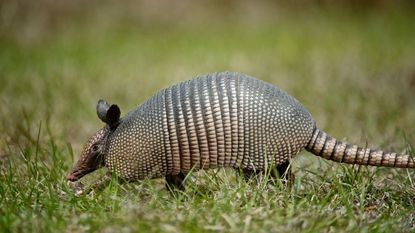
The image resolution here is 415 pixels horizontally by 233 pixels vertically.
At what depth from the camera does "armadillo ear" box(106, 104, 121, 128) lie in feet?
16.7

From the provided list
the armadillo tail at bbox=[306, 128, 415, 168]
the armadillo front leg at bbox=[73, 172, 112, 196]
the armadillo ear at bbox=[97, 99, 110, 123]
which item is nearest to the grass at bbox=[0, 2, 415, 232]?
the armadillo front leg at bbox=[73, 172, 112, 196]

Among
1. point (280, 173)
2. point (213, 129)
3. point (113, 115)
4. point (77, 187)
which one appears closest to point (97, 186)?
point (77, 187)

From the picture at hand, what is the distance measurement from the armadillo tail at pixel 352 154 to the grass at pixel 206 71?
19 cm

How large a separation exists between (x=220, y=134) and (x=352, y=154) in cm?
104

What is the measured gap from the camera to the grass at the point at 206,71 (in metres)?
4.21

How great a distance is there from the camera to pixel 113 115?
16.9ft

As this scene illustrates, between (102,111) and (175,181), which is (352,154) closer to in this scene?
(175,181)

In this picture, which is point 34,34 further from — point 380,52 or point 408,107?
Answer: point 408,107

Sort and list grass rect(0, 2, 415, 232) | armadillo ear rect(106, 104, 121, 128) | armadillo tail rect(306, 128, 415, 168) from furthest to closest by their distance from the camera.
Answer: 1. armadillo ear rect(106, 104, 121, 128)
2. armadillo tail rect(306, 128, 415, 168)
3. grass rect(0, 2, 415, 232)

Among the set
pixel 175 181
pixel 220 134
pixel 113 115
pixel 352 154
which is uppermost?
pixel 113 115

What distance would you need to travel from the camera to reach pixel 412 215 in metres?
4.56

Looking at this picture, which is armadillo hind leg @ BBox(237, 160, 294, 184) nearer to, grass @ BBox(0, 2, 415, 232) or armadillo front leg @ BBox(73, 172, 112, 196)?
grass @ BBox(0, 2, 415, 232)

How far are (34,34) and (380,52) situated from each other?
7980mm

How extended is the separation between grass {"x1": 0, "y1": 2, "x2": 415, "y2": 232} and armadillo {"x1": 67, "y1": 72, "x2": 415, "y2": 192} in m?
0.21
